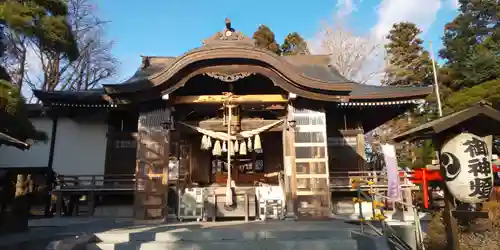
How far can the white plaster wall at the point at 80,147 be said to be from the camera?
13414mm

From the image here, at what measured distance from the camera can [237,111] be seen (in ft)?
37.0

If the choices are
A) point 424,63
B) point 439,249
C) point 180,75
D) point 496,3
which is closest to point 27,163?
point 180,75

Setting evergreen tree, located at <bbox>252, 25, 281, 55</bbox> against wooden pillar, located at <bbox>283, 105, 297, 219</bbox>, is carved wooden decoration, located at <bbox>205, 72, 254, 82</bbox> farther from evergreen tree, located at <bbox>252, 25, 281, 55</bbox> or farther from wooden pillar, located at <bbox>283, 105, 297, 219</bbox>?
evergreen tree, located at <bbox>252, 25, 281, 55</bbox>

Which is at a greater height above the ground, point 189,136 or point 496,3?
point 496,3

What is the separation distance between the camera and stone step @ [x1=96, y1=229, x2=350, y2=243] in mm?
6898

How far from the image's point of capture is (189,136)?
13484 mm

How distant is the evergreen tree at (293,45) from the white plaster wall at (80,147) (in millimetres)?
22362

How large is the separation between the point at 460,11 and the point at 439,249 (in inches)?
1247

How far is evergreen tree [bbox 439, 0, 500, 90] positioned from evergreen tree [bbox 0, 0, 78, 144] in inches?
938

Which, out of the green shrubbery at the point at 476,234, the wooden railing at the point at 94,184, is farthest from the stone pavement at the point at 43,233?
the green shrubbery at the point at 476,234

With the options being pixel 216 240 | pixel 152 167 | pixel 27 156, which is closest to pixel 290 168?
pixel 216 240

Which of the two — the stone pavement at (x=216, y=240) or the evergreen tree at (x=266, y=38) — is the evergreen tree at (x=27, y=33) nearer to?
the stone pavement at (x=216, y=240)

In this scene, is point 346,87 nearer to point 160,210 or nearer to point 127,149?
point 160,210

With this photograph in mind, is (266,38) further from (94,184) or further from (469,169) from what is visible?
(469,169)
